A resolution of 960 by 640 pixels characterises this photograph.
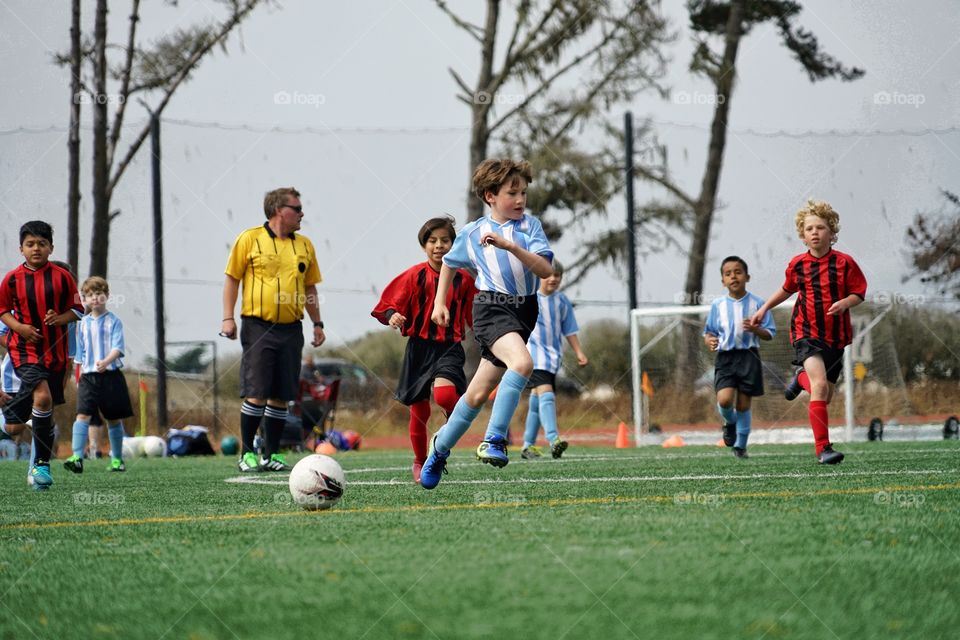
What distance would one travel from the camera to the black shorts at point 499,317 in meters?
6.25

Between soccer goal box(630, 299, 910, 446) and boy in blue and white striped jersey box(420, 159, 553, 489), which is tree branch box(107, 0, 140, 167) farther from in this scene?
boy in blue and white striped jersey box(420, 159, 553, 489)

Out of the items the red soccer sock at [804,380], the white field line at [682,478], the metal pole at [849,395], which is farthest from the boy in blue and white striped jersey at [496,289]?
the metal pole at [849,395]

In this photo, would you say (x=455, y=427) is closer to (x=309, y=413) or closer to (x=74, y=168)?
(x=309, y=413)

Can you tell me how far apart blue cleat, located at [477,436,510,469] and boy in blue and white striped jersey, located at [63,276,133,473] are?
6.17 m

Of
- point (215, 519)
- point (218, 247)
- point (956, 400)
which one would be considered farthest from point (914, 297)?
point (215, 519)

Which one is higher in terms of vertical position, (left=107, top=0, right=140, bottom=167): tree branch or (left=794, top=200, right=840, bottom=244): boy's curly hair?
(left=107, top=0, right=140, bottom=167): tree branch

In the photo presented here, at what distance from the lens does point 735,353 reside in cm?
1068

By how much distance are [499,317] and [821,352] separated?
9.96 ft

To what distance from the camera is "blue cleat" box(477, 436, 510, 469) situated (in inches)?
232

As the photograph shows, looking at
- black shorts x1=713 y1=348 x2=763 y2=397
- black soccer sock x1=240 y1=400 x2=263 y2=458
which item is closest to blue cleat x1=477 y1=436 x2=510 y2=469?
black soccer sock x1=240 y1=400 x2=263 y2=458

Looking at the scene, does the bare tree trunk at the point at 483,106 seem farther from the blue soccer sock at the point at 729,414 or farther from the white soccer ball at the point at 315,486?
the white soccer ball at the point at 315,486

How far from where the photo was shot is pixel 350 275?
1978 centimetres

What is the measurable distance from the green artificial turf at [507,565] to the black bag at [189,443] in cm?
1100

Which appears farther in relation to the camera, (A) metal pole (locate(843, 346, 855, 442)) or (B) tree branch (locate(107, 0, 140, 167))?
(B) tree branch (locate(107, 0, 140, 167))
